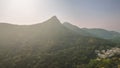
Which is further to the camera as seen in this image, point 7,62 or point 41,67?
point 7,62

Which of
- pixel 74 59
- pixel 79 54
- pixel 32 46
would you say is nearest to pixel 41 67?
pixel 74 59

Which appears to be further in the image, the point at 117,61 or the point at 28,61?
the point at 28,61

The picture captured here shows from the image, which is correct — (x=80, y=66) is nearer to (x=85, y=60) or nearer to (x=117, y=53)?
(x=85, y=60)

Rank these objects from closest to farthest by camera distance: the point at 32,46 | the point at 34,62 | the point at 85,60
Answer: the point at 85,60 < the point at 34,62 < the point at 32,46

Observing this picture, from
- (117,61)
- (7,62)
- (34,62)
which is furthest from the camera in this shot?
(7,62)

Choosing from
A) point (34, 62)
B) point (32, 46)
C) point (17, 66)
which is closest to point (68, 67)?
point (34, 62)

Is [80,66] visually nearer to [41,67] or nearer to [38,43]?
[41,67]

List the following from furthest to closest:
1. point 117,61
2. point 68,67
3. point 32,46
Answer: point 32,46, point 68,67, point 117,61

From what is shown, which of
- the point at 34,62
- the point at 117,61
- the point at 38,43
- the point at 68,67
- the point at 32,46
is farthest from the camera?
the point at 38,43

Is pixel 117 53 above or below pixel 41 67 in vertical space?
above
